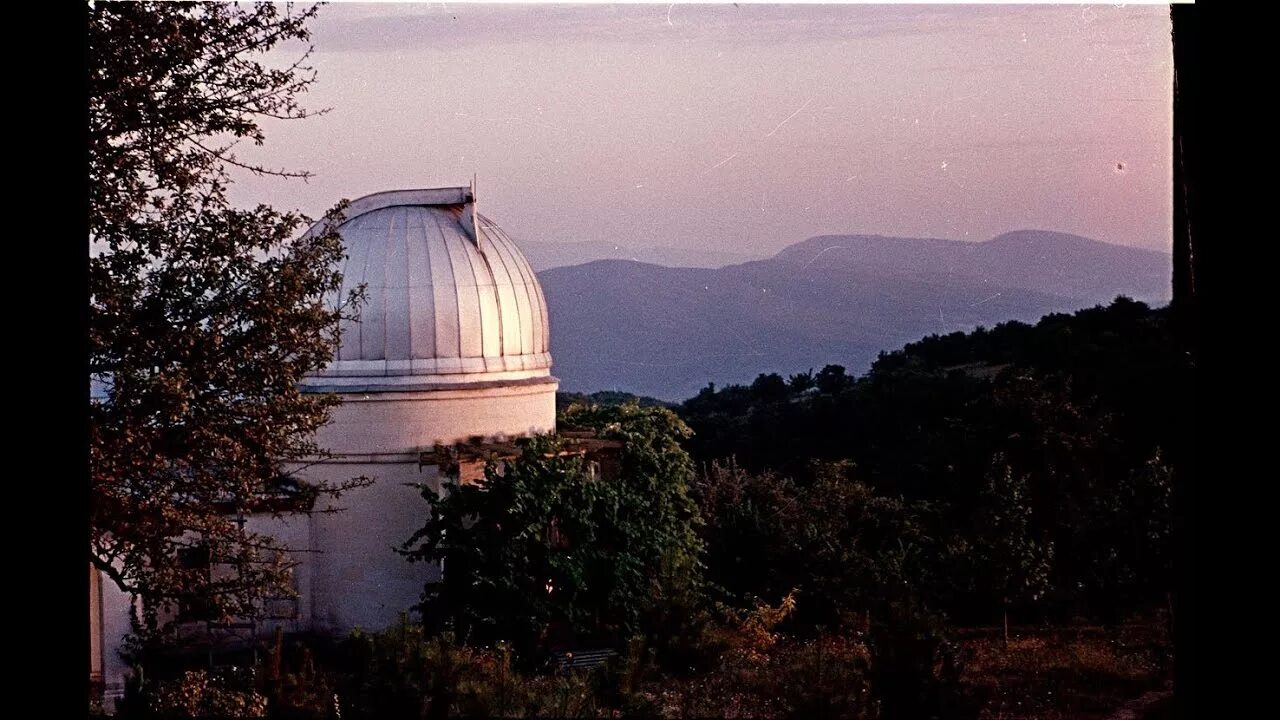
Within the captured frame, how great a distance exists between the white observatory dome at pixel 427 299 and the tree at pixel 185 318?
6785 millimetres

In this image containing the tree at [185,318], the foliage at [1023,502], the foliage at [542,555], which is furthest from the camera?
the foliage at [1023,502]

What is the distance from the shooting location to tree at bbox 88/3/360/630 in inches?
312

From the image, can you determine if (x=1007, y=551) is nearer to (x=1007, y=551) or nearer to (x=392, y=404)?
(x=1007, y=551)

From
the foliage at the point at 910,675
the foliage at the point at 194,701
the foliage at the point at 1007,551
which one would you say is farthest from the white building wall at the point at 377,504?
the foliage at the point at 910,675

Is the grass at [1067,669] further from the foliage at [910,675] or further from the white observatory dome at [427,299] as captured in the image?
the white observatory dome at [427,299]

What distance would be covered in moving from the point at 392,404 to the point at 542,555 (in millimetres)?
3042

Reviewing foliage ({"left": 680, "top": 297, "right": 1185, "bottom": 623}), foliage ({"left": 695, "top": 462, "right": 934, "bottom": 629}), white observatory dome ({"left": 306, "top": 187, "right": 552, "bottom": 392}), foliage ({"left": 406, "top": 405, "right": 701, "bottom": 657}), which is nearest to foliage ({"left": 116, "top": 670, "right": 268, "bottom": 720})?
foliage ({"left": 406, "top": 405, "right": 701, "bottom": 657})

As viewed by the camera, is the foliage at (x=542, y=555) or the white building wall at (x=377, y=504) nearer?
the foliage at (x=542, y=555)

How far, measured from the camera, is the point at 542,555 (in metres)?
14.6

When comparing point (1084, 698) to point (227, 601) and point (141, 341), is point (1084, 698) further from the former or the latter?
point (141, 341)

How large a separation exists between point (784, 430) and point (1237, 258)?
88.1 feet

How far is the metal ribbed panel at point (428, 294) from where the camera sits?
16.1 m

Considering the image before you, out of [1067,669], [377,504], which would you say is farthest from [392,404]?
[1067,669]

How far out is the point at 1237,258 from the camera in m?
4.45
